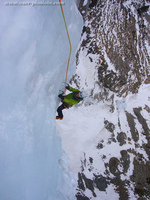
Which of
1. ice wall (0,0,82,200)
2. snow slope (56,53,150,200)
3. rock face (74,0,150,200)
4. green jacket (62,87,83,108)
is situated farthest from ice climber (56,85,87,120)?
rock face (74,0,150,200)

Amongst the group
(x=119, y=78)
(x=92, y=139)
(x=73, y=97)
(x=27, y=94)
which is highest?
(x=119, y=78)

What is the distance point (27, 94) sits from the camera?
7.35 feet

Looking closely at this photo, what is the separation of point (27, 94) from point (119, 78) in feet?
20.3

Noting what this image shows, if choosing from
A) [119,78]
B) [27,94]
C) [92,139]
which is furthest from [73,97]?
[119,78]

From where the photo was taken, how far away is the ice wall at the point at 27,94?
175cm

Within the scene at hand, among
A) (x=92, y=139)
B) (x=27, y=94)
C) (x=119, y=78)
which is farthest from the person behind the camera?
(x=119, y=78)

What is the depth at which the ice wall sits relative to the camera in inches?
68.9

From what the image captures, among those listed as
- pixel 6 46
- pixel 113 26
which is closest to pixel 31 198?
pixel 6 46

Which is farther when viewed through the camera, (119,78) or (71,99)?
(119,78)

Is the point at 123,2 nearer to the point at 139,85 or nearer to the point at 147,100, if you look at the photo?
the point at 139,85

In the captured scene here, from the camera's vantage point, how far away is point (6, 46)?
1.70 m

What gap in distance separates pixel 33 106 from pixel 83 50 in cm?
476

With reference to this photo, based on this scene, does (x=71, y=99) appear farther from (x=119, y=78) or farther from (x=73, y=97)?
(x=119, y=78)

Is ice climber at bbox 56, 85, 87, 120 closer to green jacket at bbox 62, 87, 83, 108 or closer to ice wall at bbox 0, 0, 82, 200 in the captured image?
green jacket at bbox 62, 87, 83, 108
